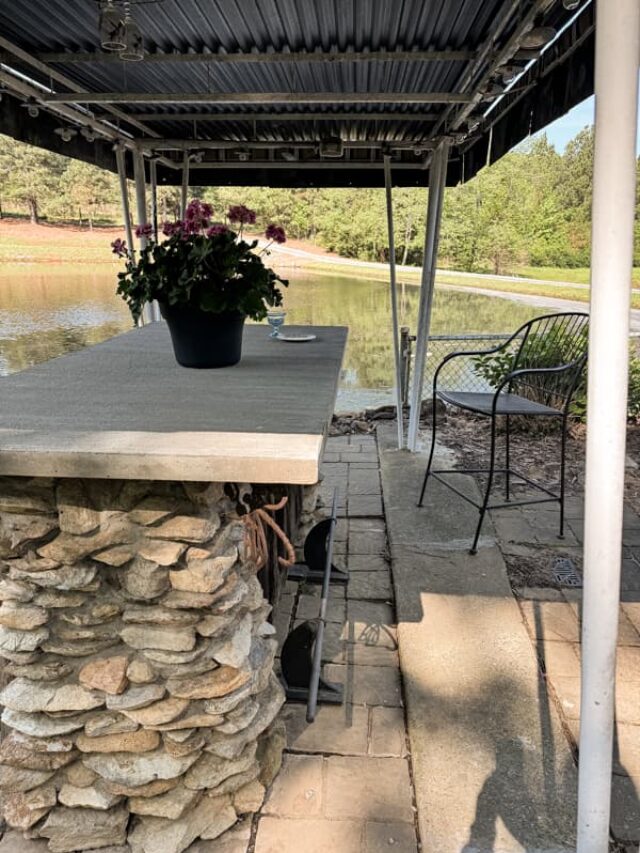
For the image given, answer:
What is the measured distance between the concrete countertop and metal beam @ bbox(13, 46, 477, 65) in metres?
1.07

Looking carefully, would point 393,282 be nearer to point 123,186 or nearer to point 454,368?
point 123,186

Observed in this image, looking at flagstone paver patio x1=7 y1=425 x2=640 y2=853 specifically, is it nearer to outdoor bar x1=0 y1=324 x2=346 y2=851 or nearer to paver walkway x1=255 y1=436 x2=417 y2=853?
paver walkway x1=255 y1=436 x2=417 y2=853

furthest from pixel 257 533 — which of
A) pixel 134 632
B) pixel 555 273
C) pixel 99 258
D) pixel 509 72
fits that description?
pixel 555 273

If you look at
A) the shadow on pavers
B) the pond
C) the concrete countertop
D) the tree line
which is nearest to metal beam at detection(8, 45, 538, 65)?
the concrete countertop

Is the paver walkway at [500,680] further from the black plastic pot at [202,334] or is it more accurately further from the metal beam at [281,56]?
the metal beam at [281,56]

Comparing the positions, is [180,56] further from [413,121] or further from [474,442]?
[474,442]

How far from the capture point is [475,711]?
5.56 ft

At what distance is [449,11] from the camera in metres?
1.85

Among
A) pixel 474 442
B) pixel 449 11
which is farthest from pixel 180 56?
pixel 474 442

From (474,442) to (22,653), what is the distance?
Answer: 3349 millimetres

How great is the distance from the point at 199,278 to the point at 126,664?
1033 millimetres

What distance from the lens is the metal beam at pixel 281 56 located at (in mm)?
2137

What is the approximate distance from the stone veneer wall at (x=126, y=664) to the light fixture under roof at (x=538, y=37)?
157cm

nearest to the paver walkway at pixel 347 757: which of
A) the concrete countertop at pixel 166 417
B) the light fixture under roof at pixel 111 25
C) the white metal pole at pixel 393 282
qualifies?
the concrete countertop at pixel 166 417
